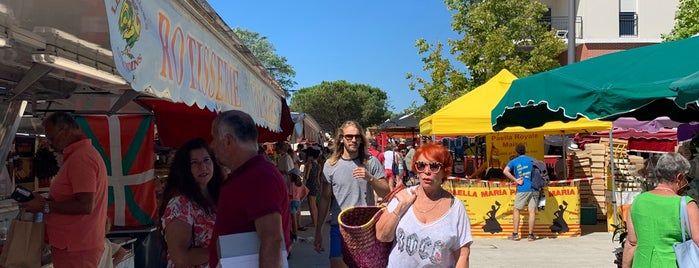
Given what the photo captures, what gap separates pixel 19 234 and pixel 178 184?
4.57 ft

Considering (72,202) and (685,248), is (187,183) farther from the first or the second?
(685,248)

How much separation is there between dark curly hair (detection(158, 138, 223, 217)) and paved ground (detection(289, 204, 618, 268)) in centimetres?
494

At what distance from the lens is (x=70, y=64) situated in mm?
2949

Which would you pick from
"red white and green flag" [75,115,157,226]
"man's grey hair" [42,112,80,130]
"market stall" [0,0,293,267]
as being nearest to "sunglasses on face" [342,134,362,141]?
"market stall" [0,0,293,267]

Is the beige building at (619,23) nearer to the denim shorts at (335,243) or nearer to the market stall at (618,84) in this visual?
the market stall at (618,84)

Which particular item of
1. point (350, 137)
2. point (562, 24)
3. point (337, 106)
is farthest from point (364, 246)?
point (337, 106)

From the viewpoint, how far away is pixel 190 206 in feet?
10.3

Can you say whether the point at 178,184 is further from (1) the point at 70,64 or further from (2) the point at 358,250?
(2) the point at 358,250

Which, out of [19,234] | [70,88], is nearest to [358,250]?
[19,234]

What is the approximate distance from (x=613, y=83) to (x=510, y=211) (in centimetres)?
673

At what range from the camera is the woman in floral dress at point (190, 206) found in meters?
3.04

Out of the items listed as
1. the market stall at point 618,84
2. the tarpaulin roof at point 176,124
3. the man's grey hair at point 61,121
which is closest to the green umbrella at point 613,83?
the market stall at point 618,84

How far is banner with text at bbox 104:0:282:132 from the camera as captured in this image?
2391 mm

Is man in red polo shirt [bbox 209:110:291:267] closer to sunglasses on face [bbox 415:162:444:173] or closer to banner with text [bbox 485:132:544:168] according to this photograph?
sunglasses on face [bbox 415:162:444:173]
